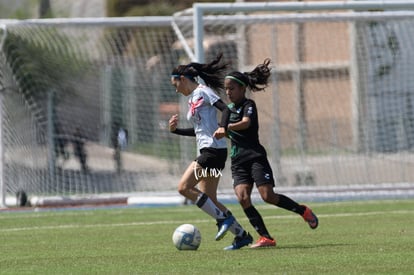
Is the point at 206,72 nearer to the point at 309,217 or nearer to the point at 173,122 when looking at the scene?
the point at 173,122

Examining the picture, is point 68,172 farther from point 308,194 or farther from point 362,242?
point 362,242

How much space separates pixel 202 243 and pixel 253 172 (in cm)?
133

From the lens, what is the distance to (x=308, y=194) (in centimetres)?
2162

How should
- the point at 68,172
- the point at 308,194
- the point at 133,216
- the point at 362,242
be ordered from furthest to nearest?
the point at 68,172, the point at 308,194, the point at 133,216, the point at 362,242

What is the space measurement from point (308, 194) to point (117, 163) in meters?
4.46

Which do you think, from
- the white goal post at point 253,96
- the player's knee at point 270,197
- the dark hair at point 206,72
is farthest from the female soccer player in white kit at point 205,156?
the white goal post at point 253,96

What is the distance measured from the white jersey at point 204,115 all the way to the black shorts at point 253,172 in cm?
37

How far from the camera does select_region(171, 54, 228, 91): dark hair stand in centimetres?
1322

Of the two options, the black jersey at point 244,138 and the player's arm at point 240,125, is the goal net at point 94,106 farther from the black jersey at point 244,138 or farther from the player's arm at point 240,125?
the player's arm at point 240,125

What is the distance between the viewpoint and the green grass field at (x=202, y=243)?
1070 cm

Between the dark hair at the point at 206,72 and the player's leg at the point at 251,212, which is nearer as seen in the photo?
the player's leg at the point at 251,212

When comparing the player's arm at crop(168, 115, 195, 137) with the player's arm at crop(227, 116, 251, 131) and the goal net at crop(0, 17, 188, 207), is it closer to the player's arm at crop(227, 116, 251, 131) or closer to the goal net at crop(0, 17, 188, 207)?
the player's arm at crop(227, 116, 251, 131)

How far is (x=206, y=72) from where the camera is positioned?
13.5 meters

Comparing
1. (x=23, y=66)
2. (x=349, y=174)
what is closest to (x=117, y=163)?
(x=23, y=66)
